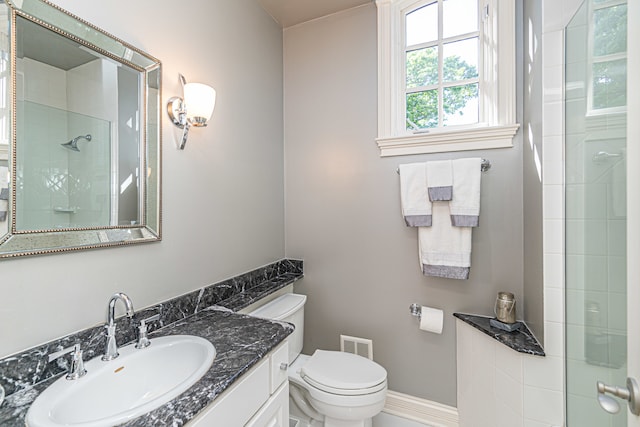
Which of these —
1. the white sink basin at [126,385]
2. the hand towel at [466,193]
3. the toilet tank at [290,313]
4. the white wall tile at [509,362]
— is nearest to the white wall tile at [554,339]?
the white wall tile at [509,362]

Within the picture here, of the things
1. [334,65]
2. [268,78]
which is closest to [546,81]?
[334,65]

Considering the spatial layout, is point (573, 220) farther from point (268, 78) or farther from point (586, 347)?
point (268, 78)

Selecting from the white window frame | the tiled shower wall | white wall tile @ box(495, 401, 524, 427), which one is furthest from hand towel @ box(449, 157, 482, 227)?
white wall tile @ box(495, 401, 524, 427)

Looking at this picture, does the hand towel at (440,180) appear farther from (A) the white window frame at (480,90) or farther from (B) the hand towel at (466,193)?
(A) the white window frame at (480,90)

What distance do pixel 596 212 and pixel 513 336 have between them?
706 millimetres

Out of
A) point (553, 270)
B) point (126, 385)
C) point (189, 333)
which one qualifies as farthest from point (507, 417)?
point (126, 385)

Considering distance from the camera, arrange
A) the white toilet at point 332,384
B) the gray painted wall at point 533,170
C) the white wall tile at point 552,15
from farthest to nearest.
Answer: the white toilet at point 332,384 < the gray painted wall at point 533,170 < the white wall tile at point 552,15

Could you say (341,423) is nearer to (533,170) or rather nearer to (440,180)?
(440,180)

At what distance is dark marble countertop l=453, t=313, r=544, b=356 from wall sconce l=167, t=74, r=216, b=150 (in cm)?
170

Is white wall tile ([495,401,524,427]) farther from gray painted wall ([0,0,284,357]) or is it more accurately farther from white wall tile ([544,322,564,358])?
gray painted wall ([0,0,284,357])

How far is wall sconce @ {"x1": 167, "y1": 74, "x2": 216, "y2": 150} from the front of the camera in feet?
4.09

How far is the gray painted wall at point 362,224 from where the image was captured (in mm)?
1612

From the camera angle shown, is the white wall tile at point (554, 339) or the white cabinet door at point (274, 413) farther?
the white wall tile at point (554, 339)

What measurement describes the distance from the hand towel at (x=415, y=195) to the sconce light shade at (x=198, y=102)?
3.64 feet
